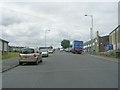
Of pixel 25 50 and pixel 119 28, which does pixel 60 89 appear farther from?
pixel 119 28

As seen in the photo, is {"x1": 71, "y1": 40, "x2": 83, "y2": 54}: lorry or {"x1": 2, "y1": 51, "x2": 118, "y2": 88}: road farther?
{"x1": 71, "y1": 40, "x2": 83, "y2": 54}: lorry

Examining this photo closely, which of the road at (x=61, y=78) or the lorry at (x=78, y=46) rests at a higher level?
the lorry at (x=78, y=46)

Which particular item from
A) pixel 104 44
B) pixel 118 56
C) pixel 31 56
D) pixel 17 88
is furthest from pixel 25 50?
pixel 104 44

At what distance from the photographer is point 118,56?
147ft

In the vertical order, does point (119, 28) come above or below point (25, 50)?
above

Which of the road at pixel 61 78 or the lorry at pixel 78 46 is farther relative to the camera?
the lorry at pixel 78 46

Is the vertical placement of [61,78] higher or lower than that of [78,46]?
lower

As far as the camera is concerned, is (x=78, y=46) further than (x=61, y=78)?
Yes

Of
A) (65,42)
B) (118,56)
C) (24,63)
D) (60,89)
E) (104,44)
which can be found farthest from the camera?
(65,42)

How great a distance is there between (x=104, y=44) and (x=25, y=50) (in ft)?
300

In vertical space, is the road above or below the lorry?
below

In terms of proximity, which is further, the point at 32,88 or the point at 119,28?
the point at 119,28

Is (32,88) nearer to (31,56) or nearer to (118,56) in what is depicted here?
(31,56)

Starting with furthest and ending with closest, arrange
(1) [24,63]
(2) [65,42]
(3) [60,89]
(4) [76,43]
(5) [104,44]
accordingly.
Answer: (2) [65,42]
(5) [104,44]
(4) [76,43]
(1) [24,63]
(3) [60,89]
